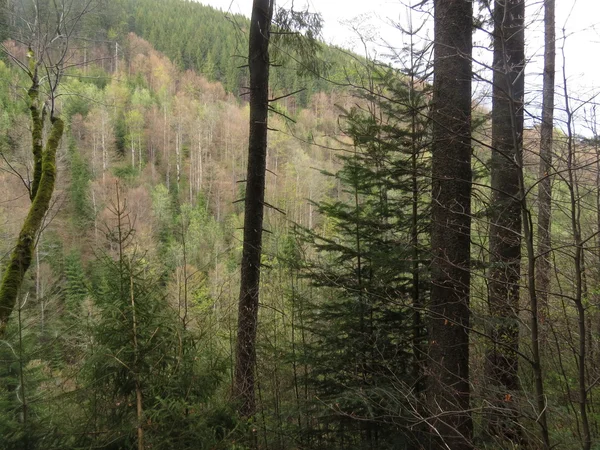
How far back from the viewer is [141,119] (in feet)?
135

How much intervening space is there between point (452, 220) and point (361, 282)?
5.63ft

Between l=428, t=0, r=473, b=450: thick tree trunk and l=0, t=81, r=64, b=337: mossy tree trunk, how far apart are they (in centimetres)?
374

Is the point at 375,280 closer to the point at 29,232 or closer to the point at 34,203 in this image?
the point at 29,232

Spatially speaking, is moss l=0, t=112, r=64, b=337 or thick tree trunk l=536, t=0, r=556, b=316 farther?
moss l=0, t=112, r=64, b=337

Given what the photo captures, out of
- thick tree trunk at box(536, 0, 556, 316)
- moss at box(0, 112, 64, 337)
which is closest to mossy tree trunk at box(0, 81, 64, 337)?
moss at box(0, 112, 64, 337)

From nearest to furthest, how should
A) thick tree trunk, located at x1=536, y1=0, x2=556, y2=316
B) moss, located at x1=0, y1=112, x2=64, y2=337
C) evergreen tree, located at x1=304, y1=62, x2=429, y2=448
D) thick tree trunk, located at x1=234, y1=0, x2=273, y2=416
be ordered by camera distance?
1. thick tree trunk, located at x1=536, y1=0, x2=556, y2=316
2. moss, located at x1=0, y1=112, x2=64, y2=337
3. evergreen tree, located at x1=304, y1=62, x2=429, y2=448
4. thick tree trunk, located at x1=234, y1=0, x2=273, y2=416

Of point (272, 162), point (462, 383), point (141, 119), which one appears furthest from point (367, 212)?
point (141, 119)

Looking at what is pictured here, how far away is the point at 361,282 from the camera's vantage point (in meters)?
4.14

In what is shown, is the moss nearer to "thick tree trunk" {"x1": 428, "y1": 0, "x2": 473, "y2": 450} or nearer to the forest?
the forest

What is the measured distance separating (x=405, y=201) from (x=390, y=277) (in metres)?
0.90

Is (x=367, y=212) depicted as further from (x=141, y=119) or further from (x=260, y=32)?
(x=141, y=119)

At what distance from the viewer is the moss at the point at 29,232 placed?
342 centimetres

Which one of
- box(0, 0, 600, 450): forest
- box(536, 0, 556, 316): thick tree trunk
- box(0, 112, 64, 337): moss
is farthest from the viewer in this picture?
box(0, 112, 64, 337): moss

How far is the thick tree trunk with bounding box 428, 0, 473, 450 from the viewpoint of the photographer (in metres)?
2.59
